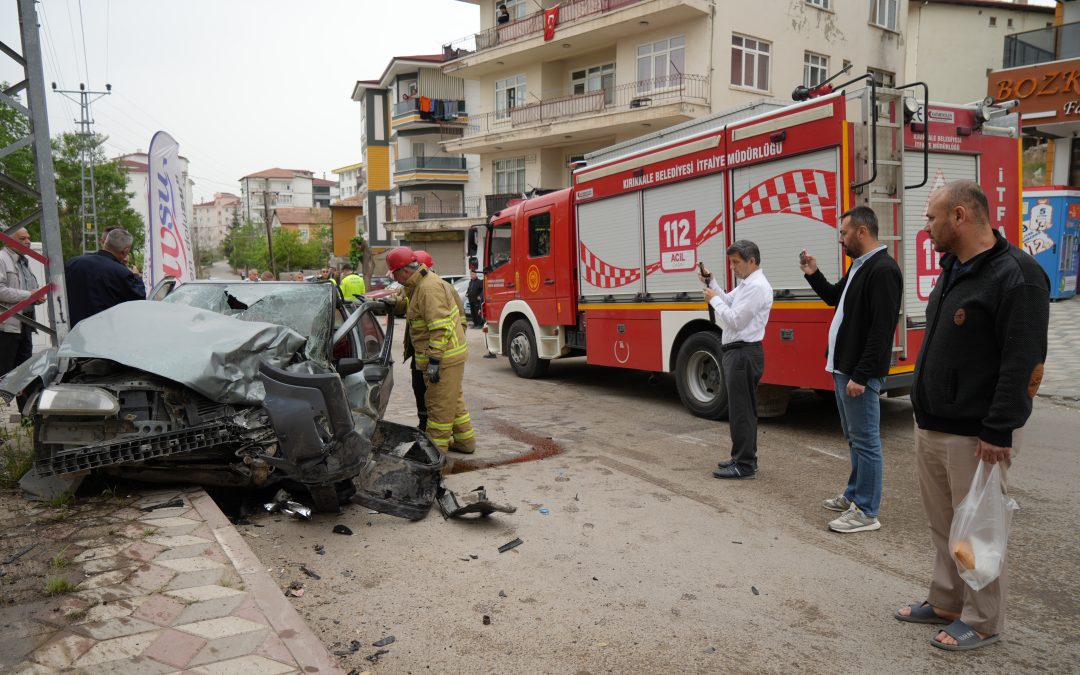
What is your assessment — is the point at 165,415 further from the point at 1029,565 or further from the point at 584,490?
the point at 1029,565

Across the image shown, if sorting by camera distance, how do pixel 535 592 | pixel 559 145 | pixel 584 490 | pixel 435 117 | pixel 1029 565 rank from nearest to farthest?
pixel 535 592 < pixel 1029 565 < pixel 584 490 < pixel 559 145 < pixel 435 117

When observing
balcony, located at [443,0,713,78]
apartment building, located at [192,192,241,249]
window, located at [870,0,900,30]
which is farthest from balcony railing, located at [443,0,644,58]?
apartment building, located at [192,192,241,249]

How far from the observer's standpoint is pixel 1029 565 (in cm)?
389

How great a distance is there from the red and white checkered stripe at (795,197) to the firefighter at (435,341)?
3.15 meters

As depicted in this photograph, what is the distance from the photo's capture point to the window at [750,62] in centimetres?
2364

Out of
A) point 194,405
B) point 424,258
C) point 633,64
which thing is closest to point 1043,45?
point 633,64

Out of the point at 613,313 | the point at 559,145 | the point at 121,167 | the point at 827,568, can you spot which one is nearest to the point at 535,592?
the point at 827,568

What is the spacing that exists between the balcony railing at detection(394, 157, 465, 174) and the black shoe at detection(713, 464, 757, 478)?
138 ft

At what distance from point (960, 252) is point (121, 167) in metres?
62.5

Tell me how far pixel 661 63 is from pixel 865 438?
2254 centimetres

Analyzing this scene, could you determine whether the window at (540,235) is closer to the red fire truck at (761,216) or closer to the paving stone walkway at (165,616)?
the red fire truck at (761,216)

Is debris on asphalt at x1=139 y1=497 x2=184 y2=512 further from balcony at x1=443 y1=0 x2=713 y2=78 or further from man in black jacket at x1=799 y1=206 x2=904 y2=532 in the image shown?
balcony at x1=443 y1=0 x2=713 y2=78

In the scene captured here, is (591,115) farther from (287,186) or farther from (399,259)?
(287,186)

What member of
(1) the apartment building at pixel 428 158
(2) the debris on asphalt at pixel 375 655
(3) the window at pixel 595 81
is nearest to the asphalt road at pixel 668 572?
(2) the debris on asphalt at pixel 375 655
